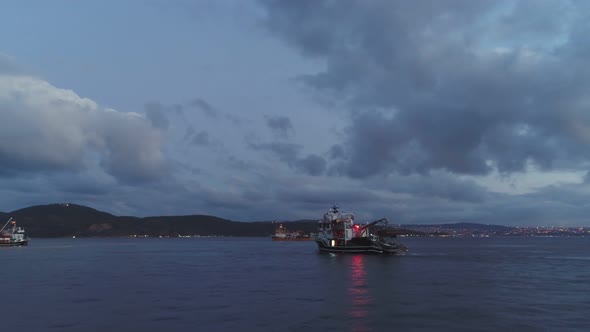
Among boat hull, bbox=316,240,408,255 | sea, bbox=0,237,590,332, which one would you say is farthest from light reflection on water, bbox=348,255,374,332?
boat hull, bbox=316,240,408,255

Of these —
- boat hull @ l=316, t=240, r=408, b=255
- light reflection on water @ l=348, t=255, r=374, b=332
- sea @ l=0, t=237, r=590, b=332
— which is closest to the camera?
sea @ l=0, t=237, r=590, b=332

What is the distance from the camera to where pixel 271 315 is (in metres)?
34.9

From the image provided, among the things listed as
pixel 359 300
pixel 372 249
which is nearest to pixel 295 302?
pixel 359 300

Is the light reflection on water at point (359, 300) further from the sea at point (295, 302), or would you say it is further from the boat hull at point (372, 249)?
the boat hull at point (372, 249)

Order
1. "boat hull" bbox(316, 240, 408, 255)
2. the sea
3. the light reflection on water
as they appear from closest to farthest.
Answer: the sea
the light reflection on water
"boat hull" bbox(316, 240, 408, 255)

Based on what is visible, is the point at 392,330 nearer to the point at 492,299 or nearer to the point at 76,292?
the point at 492,299

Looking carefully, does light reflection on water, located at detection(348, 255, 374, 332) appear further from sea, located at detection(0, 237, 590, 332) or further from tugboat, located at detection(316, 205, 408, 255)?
tugboat, located at detection(316, 205, 408, 255)

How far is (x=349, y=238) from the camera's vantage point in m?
117

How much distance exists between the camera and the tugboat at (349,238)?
10962 cm

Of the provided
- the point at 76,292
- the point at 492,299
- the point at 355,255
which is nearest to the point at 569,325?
the point at 492,299

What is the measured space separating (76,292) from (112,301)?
337 inches

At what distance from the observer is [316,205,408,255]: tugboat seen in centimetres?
10962

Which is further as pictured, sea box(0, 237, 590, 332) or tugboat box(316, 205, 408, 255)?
tugboat box(316, 205, 408, 255)

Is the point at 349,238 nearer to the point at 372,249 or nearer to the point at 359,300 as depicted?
the point at 372,249
